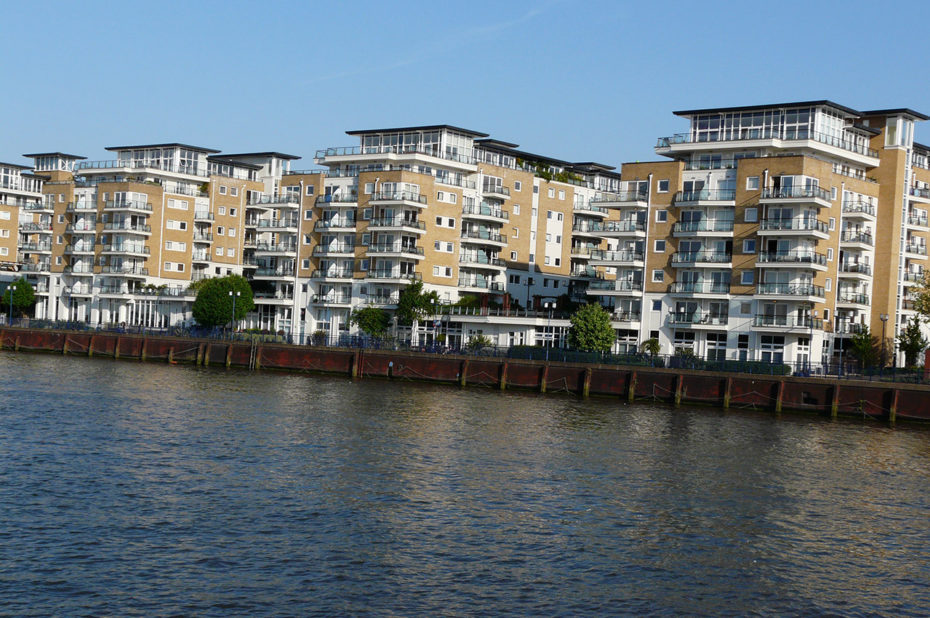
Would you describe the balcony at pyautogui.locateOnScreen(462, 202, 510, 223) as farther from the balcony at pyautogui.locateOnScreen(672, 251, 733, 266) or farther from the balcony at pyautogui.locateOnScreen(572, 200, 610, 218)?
the balcony at pyautogui.locateOnScreen(672, 251, 733, 266)

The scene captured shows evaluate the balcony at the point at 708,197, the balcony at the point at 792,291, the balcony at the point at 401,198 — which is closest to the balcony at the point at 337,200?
the balcony at the point at 401,198

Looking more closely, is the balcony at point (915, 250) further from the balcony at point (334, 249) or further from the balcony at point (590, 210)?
A: the balcony at point (334, 249)

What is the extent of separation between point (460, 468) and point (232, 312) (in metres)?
74.5

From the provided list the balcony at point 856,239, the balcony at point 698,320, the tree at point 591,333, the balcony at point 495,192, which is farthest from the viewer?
the balcony at point 495,192

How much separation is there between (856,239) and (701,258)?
13625 millimetres

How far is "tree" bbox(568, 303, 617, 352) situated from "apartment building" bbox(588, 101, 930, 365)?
777 centimetres

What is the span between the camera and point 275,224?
12406 cm

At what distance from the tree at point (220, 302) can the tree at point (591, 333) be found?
40.7 meters

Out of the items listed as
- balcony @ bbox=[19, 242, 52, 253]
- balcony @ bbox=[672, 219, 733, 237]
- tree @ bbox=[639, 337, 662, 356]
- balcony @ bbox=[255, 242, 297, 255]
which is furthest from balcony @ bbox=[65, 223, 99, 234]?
balcony @ bbox=[672, 219, 733, 237]

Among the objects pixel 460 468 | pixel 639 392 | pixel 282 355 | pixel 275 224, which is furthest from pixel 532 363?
pixel 275 224

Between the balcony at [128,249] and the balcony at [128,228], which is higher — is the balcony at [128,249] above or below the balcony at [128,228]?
below

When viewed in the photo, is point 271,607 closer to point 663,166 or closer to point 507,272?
point 663,166

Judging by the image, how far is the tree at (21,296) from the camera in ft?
455

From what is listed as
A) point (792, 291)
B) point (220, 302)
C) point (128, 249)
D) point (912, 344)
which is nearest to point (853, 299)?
point (912, 344)
